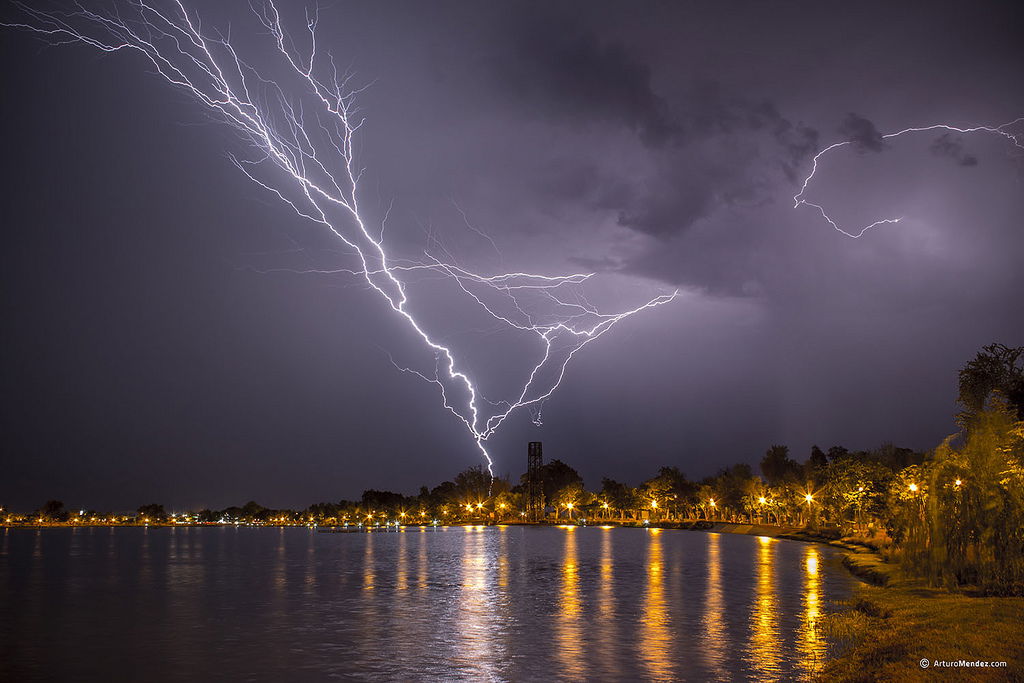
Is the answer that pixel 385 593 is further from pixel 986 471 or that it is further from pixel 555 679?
pixel 986 471

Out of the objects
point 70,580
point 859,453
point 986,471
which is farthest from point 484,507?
point 986,471

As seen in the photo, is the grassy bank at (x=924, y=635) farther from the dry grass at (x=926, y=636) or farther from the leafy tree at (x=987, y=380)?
the leafy tree at (x=987, y=380)

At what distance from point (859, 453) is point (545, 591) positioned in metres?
60.0

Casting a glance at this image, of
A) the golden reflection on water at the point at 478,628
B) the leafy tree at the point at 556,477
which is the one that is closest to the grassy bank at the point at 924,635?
the golden reflection on water at the point at 478,628

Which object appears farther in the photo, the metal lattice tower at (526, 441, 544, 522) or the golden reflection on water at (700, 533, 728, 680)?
the metal lattice tower at (526, 441, 544, 522)

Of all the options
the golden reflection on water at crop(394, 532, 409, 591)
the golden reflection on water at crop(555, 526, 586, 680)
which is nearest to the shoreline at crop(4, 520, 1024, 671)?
the golden reflection on water at crop(555, 526, 586, 680)

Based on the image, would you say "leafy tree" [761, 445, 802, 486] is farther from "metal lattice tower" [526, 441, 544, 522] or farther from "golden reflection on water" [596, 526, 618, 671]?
"golden reflection on water" [596, 526, 618, 671]

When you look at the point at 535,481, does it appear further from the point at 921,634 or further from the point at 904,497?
the point at 921,634

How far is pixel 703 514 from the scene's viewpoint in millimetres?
156750

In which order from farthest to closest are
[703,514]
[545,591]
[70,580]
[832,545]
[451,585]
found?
[703,514] → [832,545] → [70,580] → [451,585] → [545,591]

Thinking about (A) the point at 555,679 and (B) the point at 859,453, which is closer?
(A) the point at 555,679

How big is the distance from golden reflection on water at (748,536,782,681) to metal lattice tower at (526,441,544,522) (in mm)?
124823

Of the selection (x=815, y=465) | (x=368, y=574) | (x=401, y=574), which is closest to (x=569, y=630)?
(x=401, y=574)

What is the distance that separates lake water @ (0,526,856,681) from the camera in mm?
17547
